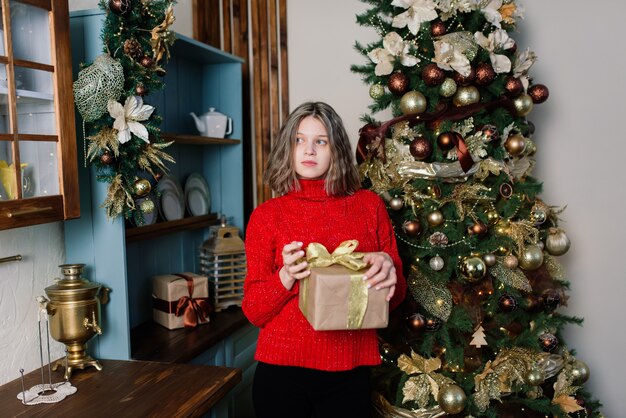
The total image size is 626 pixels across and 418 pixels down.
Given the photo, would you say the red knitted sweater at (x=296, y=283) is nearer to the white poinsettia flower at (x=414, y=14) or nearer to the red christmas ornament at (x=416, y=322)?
the red christmas ornament at (x=416, y=322)

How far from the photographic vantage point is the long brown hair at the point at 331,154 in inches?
65.4

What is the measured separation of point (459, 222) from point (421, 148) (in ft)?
1.02

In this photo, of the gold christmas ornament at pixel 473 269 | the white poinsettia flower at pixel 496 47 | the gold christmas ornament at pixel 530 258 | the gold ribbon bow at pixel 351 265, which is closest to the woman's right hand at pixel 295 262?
the gold ribbon bow at pixel 351 265

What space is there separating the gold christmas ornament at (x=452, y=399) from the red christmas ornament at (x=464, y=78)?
3.57ft

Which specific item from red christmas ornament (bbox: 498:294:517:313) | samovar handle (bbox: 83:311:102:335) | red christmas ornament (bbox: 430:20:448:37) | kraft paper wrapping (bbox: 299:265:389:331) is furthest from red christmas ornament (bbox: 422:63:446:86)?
samovar handle (bbox: 83:311:102:335)

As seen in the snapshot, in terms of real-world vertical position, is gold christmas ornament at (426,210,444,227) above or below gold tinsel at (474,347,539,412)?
above

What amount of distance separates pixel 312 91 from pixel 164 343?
158 centimetres

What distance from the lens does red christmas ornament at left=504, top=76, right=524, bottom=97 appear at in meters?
2.10

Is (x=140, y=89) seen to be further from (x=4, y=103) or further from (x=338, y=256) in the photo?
(x=338, y=256)

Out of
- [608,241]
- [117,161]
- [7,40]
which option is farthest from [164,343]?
[608,241]

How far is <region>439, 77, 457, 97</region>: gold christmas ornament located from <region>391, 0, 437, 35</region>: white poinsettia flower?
21 centimetres

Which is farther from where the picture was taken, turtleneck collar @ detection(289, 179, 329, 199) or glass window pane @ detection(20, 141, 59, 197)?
turtleneck collar @ detection(289, 179, 329, 199)

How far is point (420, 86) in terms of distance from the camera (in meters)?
2.07

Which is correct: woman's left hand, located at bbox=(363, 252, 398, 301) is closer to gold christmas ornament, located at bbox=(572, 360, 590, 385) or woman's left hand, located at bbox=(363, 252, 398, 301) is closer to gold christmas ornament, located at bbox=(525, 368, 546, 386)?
gold christmas ornament, located at bbox=(525, 368, 546, 386)
